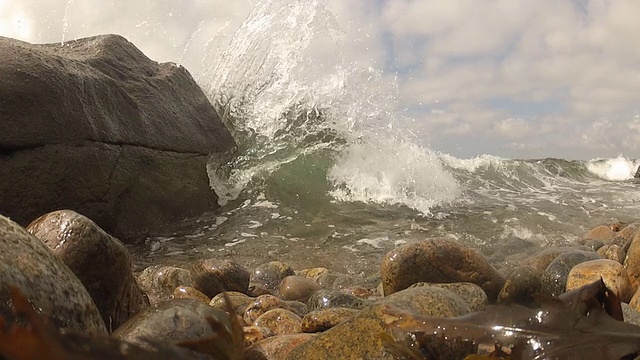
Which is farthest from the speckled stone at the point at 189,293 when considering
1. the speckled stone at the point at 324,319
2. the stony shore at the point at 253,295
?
the speckled stone at the point at 324,319

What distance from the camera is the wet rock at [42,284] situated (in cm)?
156

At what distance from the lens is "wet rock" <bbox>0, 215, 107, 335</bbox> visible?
156cm

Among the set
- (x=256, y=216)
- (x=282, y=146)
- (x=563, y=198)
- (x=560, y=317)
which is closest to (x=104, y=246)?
(x=560, y=317)

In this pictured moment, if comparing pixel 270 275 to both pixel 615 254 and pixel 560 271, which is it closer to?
pixel 560 271

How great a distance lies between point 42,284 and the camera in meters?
1.66

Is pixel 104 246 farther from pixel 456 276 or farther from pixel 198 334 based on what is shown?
pixel 456 276

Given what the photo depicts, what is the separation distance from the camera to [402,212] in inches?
371

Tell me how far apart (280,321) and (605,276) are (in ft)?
7.06

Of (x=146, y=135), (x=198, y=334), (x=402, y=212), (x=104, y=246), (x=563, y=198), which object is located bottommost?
(x=563, y=198)

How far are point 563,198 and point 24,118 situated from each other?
11084 millimetres

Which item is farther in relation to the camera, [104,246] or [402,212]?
[402,212]

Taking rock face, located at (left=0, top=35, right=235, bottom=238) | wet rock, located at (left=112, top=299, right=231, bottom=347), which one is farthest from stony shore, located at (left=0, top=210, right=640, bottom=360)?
rock face, located at (left=0, top=35, right=235, bottom=238)

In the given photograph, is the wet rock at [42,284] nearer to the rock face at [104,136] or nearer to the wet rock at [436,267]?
the wet rock at [436,267]

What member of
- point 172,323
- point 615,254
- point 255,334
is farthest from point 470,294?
point 615,254
